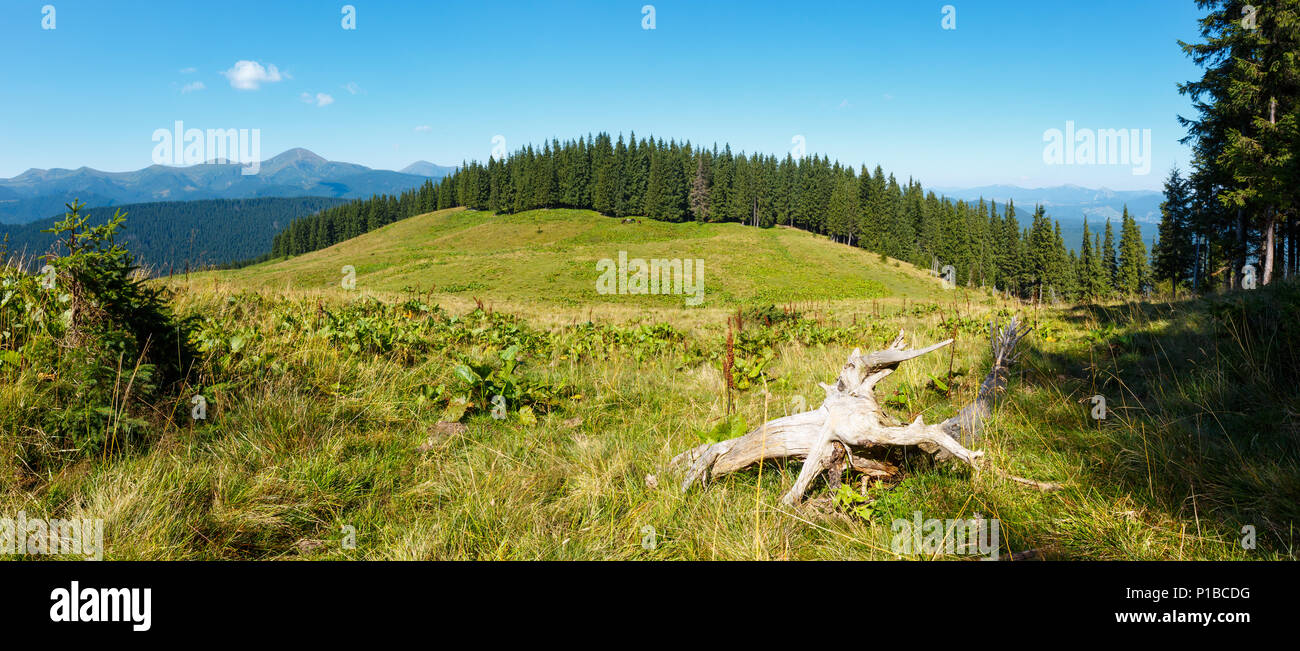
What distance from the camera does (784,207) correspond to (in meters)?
101

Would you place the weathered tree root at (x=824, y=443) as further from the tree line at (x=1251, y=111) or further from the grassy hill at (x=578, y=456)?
the tree line at (x=1251, y=111)

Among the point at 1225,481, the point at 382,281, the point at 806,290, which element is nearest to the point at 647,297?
the point at 806,290

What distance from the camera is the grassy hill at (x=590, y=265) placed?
4353cm

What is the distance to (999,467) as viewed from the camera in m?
3.37

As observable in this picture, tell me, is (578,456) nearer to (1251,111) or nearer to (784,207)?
(1251,111)

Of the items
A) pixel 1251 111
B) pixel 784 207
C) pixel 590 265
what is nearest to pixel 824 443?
pixel 1251 111

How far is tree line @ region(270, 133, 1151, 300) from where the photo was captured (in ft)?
248

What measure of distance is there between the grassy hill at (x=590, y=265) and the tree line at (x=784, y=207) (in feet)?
29.5

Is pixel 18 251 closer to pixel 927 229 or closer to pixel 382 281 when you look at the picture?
pixel 382 281

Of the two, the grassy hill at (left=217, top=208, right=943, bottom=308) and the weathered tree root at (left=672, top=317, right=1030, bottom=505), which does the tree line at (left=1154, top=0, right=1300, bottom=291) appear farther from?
the weathered tree root at (left=672, top=317, right=1030, bottom=505)

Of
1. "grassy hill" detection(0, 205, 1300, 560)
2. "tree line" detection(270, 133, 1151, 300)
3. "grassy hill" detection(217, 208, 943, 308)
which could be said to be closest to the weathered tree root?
"grassy hill" detection(0, 205, 1300, 560)

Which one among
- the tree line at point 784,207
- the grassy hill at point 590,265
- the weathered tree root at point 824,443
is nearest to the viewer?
the weathered tree root at point 824,443

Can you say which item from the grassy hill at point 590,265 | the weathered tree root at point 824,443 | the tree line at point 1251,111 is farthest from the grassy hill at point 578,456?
the grassy hill at point 590,265
